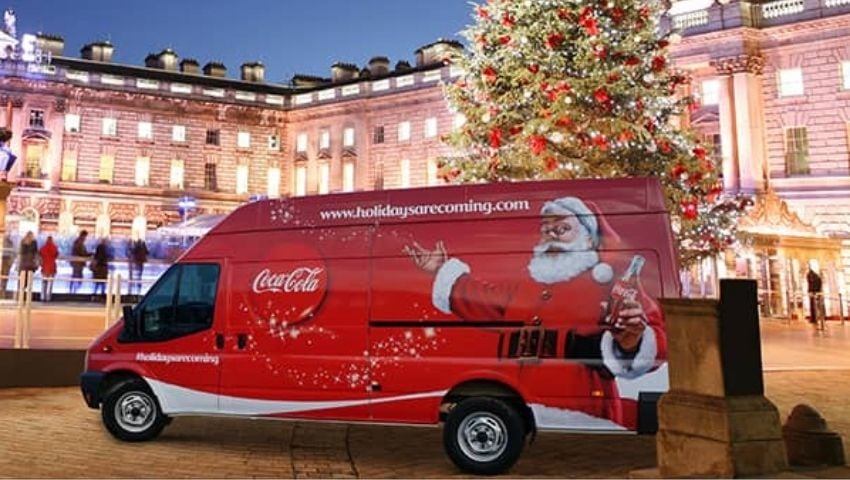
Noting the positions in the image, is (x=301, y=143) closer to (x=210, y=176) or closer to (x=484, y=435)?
(x=210, y=176)

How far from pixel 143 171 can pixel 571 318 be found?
5982cm

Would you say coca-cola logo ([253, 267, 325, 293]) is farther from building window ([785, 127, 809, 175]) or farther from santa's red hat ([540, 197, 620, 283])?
building window ([785, 127, 809, 175])

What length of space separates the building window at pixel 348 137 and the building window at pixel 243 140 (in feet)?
30.4

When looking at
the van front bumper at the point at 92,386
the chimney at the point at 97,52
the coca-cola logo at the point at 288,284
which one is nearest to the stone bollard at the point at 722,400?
the coca-cola logo at the point at 288,284

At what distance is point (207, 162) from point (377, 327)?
59.0 metres

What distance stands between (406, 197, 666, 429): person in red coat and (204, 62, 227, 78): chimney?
6466 cm

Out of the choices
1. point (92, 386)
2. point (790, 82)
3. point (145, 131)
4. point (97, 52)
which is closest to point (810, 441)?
point (92, 386)

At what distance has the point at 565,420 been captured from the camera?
21.9 ft

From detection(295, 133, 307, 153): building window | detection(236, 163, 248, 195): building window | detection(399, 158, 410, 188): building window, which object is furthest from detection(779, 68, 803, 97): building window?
detection(236, 163, 248, 195): building window

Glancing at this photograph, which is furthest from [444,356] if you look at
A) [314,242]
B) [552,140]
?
[552,140]

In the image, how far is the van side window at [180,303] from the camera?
26.4 ft

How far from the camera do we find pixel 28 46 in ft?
184

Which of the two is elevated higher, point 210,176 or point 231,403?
point 210,176

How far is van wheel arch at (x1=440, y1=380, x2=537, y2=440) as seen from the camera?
686 centimetres
